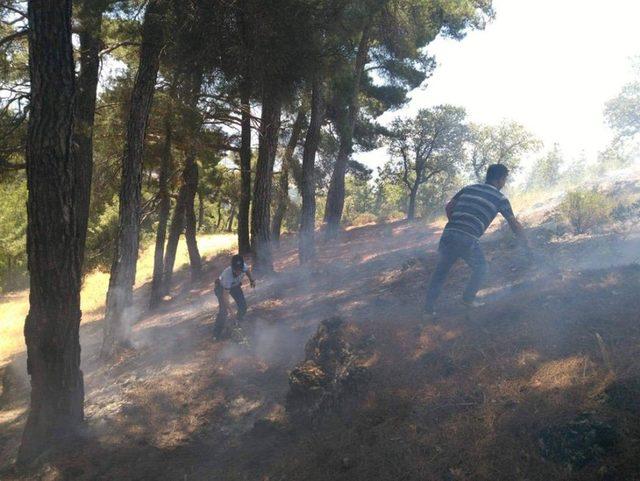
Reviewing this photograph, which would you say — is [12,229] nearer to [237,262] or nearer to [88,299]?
[88,299]

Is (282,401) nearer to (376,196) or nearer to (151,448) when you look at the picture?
(151,448)

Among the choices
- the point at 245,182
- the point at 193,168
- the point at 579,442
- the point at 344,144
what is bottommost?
the point at 579,442

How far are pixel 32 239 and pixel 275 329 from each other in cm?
418

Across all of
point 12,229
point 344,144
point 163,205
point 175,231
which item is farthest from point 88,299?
point 344,144

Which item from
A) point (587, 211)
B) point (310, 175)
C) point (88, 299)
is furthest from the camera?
point (88, 299)

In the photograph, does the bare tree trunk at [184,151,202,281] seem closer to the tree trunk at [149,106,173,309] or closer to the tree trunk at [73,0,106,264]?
the tree trunk at [149,106,173,309]

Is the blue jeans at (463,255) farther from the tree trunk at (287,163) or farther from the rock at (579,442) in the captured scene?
the tree trunk at (287,163)

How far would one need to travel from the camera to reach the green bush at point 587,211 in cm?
854

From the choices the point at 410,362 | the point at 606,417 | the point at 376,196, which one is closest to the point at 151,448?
the point at 410,362

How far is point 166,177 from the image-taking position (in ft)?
45.3

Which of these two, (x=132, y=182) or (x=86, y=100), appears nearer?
(x=132, y=182)

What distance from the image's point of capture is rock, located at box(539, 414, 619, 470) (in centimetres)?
298

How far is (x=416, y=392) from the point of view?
4.54m

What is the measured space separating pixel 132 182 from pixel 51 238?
404cm
